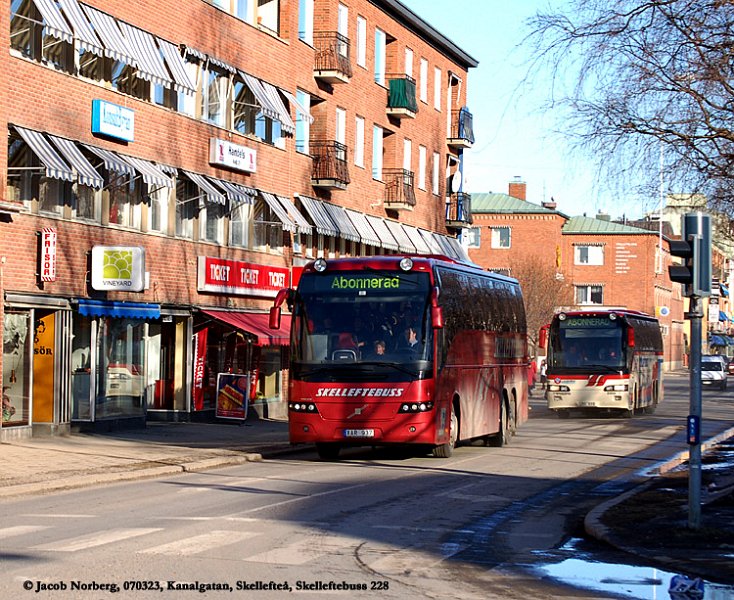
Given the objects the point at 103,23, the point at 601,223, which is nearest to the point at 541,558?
the point at 103,23

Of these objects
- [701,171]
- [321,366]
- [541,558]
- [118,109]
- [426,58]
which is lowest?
[541,558]

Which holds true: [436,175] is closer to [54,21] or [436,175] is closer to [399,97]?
[399,97]

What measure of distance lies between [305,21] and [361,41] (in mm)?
→ 5371

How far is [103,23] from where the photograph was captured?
29172mm

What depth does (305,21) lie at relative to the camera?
141 ft

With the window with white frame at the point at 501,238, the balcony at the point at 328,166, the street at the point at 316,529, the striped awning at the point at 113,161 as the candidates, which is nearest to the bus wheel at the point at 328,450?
the street at the point at 316,529

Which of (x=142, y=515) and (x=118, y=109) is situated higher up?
(x=118, y=109)

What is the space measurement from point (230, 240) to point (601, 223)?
262 ft

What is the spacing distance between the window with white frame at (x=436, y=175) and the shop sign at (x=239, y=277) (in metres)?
16.9

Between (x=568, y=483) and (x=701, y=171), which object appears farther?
(x=568, y=483)

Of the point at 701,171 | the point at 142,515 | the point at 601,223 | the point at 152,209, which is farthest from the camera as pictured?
the point at 601,223

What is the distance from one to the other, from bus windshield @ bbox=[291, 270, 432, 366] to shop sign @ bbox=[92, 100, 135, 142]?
831 centimetres

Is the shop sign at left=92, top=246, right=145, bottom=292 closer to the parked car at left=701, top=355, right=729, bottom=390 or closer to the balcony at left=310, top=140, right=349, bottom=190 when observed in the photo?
the balcony at left=310, top=140, right=349, bottom=190

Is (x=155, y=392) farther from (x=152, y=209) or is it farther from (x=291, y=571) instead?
(x=291, y=571)
